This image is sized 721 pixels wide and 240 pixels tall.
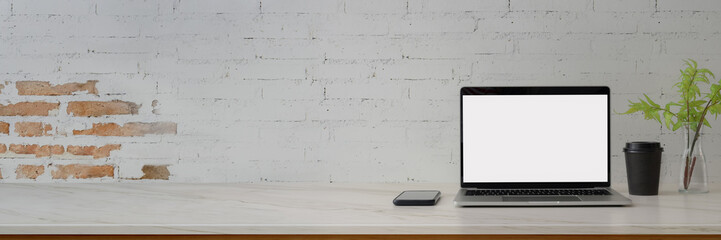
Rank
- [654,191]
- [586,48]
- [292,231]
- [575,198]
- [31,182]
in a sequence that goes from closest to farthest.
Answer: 1. [292,231]
2. [575,198]
3. [654,191]
4. [586,48]
5. [31,182]

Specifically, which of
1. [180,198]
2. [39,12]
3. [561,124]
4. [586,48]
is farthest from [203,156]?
[586,48]

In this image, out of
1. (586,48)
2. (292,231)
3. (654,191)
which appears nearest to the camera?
(292,231)

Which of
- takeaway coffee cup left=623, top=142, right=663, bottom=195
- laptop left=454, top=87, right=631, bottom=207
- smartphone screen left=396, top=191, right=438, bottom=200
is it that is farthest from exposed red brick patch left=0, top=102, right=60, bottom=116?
takeaway coffee cup left=623, top=142, right=663, bottom=195

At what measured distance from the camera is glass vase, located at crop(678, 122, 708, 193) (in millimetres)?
1899

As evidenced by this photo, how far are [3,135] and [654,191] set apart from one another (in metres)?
2.16

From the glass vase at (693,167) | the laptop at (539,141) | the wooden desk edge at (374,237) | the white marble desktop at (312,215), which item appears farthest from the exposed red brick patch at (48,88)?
the glass vase at (693,167)

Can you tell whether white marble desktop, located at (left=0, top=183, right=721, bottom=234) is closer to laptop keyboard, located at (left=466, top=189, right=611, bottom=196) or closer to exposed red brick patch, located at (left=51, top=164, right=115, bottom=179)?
laptop keyboard, located at (left=466, top=189, right=611, bottom=196)

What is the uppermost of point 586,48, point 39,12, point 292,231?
point 39,12

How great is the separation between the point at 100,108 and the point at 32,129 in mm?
259

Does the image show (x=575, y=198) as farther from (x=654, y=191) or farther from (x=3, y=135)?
(x=3, y=135)

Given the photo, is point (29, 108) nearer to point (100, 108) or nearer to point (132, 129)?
point (100, 108)

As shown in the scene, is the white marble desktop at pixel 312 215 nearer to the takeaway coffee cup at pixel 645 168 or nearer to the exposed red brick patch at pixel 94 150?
the takeaway coffee cup at pixel 645 168

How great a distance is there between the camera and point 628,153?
1.89 metres

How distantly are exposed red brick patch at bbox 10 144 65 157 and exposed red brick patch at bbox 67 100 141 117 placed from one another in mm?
142
